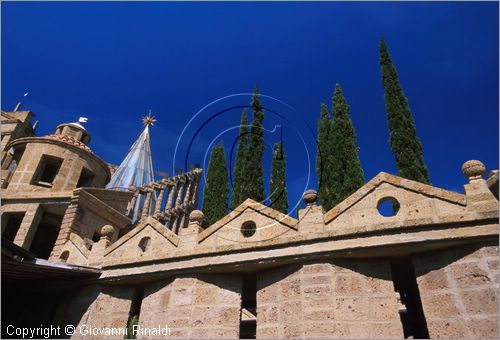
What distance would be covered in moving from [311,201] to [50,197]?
1283cm

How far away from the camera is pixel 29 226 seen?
49.8ft

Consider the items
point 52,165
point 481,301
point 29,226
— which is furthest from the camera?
point 52,165

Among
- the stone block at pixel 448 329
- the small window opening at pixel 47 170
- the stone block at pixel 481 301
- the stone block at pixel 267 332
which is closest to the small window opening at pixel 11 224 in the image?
the small window opening at pixel 47 170

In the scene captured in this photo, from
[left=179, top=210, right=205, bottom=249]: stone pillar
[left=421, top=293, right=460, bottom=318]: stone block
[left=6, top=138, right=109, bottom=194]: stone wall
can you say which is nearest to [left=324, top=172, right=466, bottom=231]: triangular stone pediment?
[left=421, top=293, right=460, bottom=318]: stone block

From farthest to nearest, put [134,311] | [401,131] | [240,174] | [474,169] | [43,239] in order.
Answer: [240,174] → [401,131] → [43,239] → [134,311] → [474,169]

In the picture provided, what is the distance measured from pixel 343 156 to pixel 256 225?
16.8 metres

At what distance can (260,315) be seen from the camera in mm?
7781

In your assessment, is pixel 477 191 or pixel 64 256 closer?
pixel 477 191

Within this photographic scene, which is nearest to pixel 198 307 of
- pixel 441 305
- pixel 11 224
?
pixel 441 305

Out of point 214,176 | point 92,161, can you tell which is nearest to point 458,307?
point 92,161

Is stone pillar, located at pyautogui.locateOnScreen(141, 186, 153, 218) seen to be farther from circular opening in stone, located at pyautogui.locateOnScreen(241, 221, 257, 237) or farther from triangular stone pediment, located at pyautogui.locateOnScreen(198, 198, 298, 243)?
circular opening in stone, located at pyautogui.locateOnScreen(241, 221, 257, 237)

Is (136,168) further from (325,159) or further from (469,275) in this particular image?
(469,275)

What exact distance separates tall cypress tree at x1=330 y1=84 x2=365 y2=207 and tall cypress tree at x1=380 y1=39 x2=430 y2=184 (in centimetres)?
250

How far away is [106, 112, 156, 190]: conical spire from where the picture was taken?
96.2 ft
